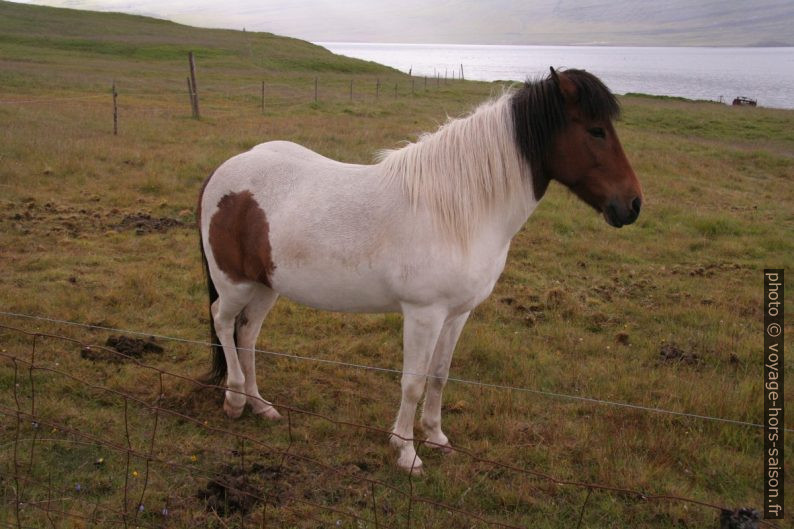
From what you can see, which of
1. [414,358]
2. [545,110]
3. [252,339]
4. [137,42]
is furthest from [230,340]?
[137,42]

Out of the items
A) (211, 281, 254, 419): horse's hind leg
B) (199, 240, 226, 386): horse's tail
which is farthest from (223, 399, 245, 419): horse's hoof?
(199, 240, 226, 386): horse's tail

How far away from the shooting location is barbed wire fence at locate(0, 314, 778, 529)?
3281 millimetres

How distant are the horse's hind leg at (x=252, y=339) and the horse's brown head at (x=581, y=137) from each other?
7.38 ft

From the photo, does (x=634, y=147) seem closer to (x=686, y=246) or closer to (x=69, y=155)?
(x=686, y=246)

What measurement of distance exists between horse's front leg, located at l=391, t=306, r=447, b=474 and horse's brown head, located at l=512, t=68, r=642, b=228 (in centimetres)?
114

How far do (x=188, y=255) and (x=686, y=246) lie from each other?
712cm

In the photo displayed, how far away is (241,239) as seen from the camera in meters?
4.15

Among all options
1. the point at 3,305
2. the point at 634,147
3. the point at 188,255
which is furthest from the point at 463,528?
the point at 634,147

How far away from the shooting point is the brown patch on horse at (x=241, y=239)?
4.00 metres

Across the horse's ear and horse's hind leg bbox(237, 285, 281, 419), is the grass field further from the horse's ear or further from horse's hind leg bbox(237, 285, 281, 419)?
the horse's ear

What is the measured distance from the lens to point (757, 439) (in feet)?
14.3

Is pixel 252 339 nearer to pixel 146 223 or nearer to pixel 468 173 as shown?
pixel 468 173

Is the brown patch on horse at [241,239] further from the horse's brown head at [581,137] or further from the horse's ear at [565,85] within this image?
the horse's ear at [565,85]

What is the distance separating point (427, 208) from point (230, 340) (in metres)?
1.90
